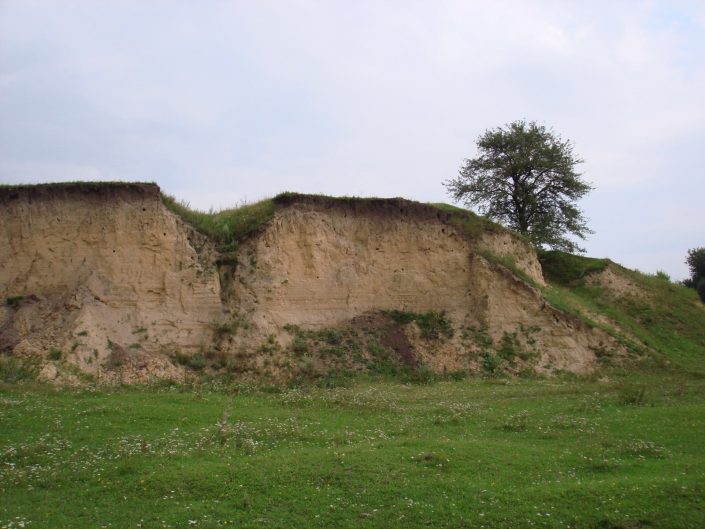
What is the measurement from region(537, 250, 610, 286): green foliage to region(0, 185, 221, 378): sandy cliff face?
773 inches

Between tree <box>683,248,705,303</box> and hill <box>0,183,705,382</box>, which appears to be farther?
tree <box>683,248,705,303</box>

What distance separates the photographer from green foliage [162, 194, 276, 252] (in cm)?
2580

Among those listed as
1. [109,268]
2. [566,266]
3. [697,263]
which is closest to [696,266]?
[697,263]

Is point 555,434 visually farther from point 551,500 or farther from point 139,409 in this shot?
point 139,409

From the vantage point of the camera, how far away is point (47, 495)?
9.85 metres

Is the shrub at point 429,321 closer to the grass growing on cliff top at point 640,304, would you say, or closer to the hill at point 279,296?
the hill at point 279,296

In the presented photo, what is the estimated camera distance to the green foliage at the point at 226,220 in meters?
25.8

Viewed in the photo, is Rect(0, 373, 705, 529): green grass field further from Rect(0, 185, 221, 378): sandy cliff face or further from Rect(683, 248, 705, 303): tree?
Rect(683, 248, 705, 303): tree

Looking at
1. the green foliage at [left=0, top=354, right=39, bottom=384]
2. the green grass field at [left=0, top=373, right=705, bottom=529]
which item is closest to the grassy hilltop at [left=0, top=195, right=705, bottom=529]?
the green grass field at [left=0, top=373, right=705, bottom=529]

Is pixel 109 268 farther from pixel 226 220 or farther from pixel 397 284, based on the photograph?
pixel 397 284

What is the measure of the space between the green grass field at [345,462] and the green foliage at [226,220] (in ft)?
29.7

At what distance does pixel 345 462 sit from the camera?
11.2 meters

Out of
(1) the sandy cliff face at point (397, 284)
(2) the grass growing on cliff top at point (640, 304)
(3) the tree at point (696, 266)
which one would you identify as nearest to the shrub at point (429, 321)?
(1) the sandy cliff face at point (397, 284)

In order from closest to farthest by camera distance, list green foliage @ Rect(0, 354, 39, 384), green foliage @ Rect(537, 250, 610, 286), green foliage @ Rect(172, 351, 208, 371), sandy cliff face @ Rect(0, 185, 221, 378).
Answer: green foliage @ Rect(0, 354, 39, 384)
green foliage @ Rect(172, 351, 208, 371)
sandy cliff face @ Rect(0, 185, 221, 378)
green foliage @ Rect(537, 250, 610, 286)
